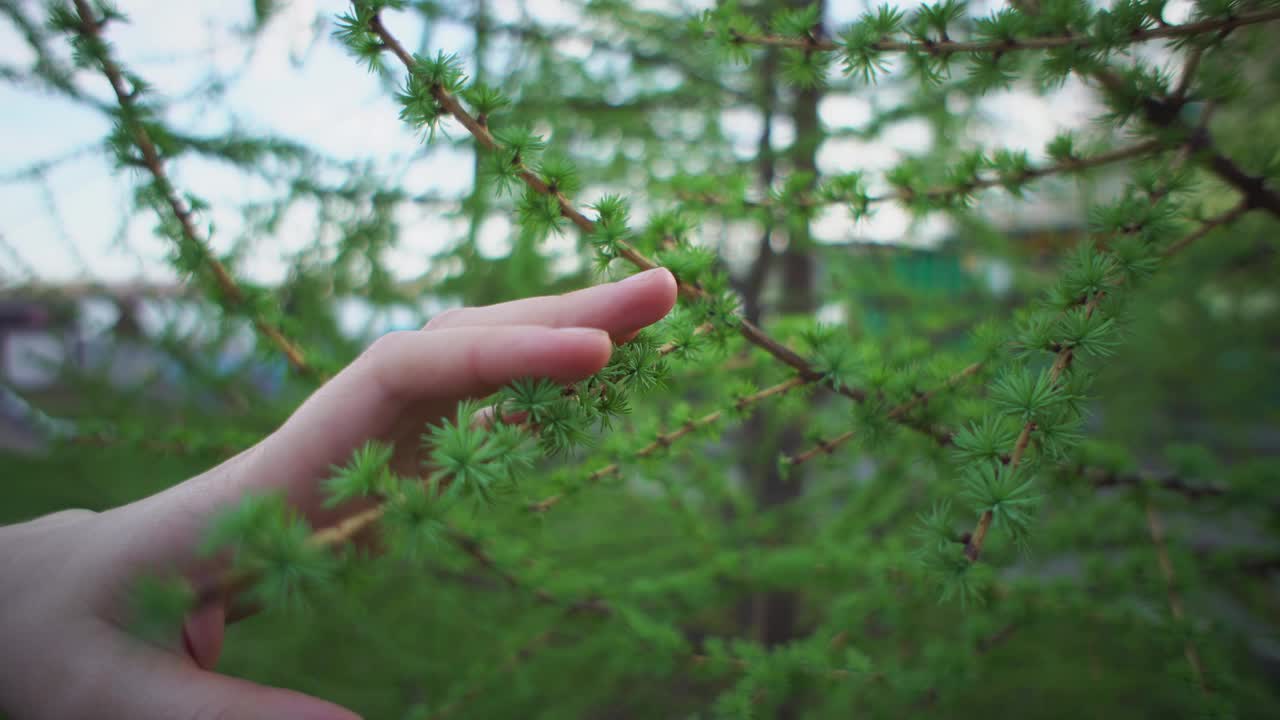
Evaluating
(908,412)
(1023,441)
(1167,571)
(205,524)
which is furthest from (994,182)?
(205,524)

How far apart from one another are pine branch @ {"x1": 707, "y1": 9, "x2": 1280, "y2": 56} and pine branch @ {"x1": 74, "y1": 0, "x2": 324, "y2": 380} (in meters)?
0.94

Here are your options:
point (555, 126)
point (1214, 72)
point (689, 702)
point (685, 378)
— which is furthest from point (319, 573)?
point (689, 702)

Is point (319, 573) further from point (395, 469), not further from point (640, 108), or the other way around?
point (640, 108)

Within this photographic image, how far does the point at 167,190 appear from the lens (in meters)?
1.00

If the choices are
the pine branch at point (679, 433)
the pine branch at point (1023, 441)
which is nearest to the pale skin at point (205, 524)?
the pine branch at point (679, 433)

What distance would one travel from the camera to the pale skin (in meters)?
0.61

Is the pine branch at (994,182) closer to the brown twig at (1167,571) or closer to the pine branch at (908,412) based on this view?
the pine branch at (908,412)

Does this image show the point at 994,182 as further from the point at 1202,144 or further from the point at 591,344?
the point at 591,344

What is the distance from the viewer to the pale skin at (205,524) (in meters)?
0.61

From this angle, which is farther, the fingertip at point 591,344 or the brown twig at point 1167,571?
the brown twig at point 1167,571

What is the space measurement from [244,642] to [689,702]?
1.70 meters

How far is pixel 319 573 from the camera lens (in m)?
0.45

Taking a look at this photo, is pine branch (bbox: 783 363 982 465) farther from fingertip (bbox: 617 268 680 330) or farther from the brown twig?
Result: the brown twig

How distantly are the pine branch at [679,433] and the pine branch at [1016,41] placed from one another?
551 millimetres
